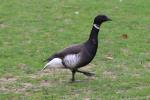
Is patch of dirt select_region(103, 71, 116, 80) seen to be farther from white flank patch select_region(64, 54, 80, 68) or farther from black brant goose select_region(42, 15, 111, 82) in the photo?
white flank patch select_region(64, 54, 80, 68)

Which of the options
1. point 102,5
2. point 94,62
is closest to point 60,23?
point 102,5

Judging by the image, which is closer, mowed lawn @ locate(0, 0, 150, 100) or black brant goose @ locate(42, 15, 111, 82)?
mowed lawn @ locate(0, 0, 150, 100)

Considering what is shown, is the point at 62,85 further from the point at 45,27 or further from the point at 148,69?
the point at 45,27

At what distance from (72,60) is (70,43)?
333cm

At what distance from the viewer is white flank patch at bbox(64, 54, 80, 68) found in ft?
30.0

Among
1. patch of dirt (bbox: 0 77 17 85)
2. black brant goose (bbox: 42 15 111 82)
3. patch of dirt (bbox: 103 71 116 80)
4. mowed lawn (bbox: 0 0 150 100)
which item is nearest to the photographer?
mowed lawn (bbox: 0 0 150 100)

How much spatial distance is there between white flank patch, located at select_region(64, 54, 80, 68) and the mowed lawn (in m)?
0.33

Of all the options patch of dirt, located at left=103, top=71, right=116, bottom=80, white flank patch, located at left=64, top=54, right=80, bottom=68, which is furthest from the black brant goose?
patch of dirt, located at left=103, top=71, right=116, bottom=80

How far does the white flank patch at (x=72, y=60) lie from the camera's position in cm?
914

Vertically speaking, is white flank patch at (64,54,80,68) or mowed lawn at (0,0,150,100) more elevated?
white flank patch at (64,54,80,68)

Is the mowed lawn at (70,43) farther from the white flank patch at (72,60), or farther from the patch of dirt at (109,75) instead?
the white flank patch at (72,60)

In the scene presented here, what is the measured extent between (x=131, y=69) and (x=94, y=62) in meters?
0.86

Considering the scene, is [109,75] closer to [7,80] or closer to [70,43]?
[7,80]

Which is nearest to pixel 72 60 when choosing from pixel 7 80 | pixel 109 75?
pixel 109 75
